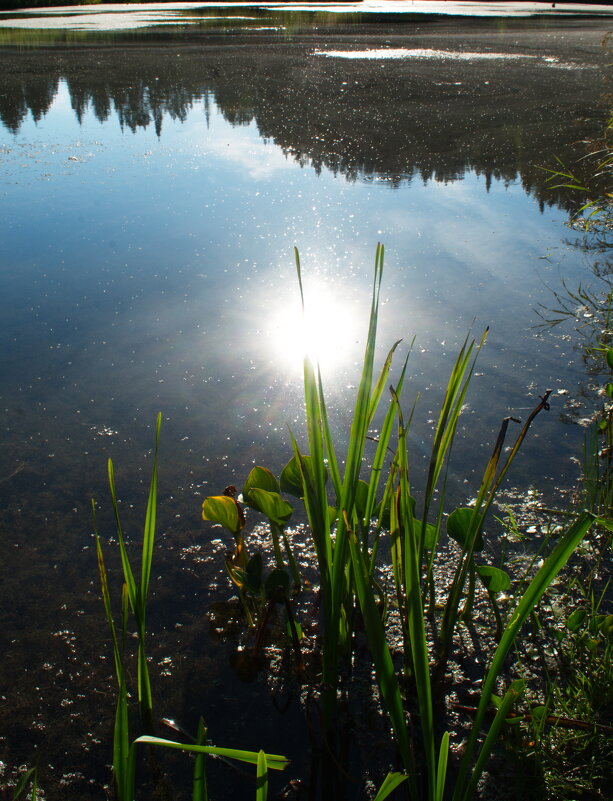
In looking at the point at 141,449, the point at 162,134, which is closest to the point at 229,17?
the point at 162,134

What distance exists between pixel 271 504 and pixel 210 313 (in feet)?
4.14

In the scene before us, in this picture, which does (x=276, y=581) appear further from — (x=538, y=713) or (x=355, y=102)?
(x=355, y=102)

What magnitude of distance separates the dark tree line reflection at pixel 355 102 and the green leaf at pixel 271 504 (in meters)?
2.80

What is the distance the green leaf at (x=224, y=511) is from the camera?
115cm

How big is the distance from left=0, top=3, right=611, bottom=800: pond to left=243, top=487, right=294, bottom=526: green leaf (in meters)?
0.22

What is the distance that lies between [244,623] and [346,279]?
1.59m

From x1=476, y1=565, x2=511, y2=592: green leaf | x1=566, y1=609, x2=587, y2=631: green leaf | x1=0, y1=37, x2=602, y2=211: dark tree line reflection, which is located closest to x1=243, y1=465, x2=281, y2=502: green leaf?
x1=476, y1=565, x2=511, y2=592: green leaf

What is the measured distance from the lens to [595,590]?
128cm

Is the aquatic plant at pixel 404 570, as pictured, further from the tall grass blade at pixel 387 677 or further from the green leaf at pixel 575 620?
the green leaf at pixel 575 620

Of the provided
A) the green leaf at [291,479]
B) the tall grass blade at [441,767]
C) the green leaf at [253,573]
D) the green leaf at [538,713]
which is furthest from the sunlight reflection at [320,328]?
the tall grass blade at [441,767]

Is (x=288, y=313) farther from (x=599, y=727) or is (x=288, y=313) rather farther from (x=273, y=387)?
(x=599, y=727)

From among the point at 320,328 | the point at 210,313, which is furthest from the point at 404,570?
the point at 210,313

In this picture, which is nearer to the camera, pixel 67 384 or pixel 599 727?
pixel 599 727

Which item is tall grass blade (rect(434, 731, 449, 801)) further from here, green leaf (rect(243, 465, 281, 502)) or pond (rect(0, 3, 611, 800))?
green leaf (rect(243, 465, 281, 502))
